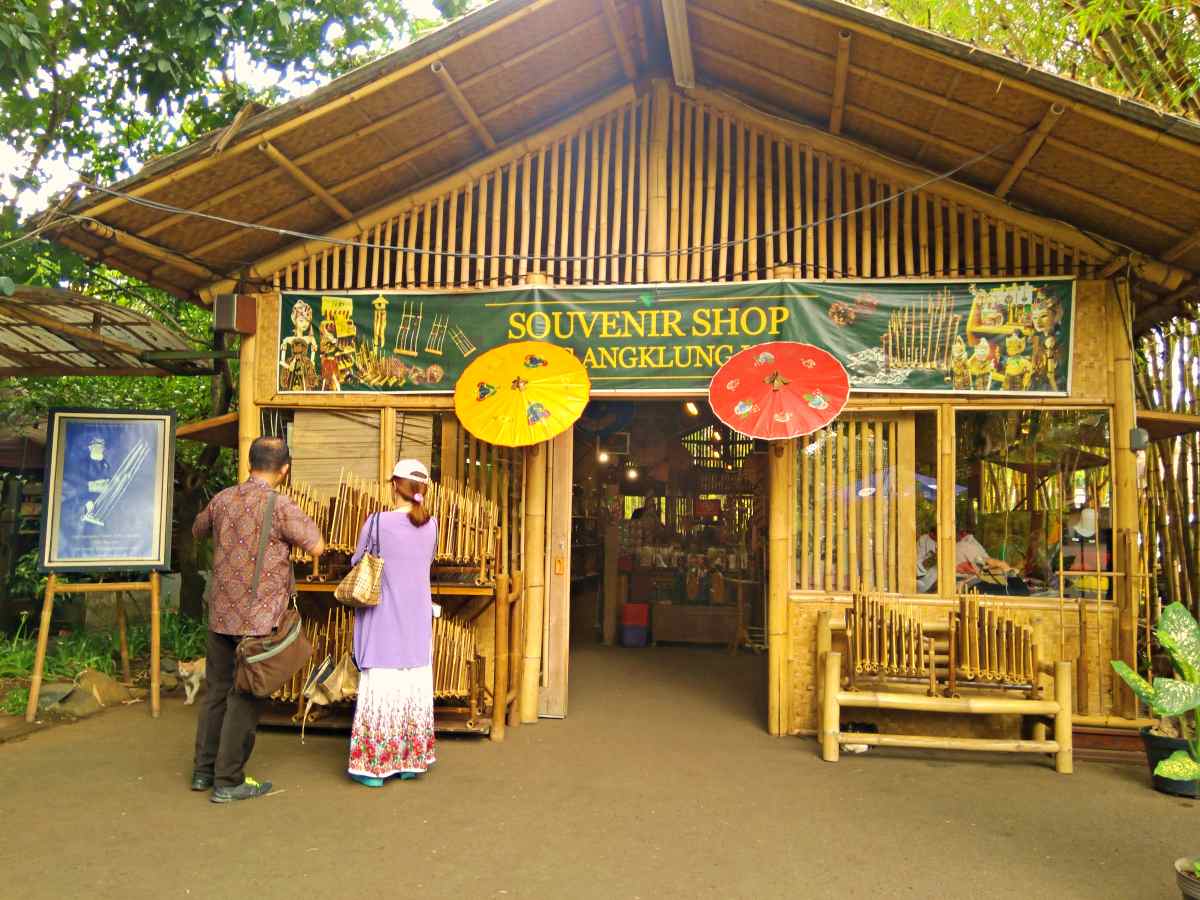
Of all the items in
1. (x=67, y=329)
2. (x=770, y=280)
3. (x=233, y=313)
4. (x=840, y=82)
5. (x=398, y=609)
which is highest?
(x=840, y=82)

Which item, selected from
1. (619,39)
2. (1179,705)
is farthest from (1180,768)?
(619,39)

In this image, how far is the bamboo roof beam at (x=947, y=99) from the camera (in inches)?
220

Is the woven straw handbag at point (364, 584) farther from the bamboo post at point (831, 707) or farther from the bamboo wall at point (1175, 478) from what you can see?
the bamboo wall at point (1175, 478)

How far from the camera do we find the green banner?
6430 mm

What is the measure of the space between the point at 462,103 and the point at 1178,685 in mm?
5662

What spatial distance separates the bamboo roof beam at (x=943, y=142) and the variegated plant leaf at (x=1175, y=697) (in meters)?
3.39

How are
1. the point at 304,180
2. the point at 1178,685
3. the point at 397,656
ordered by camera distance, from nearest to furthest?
1. the point at 1178,685
2. the point at 397,656
3. the point at 304,180

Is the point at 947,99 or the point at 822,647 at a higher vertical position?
the point at 947,99

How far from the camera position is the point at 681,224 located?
709cm

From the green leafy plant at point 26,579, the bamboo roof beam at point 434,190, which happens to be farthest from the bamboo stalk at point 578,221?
the green leafy plant at point 26,579

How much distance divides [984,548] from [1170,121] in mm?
3593

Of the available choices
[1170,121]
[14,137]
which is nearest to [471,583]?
[1170,121]

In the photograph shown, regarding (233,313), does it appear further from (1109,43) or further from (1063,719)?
(1109,43)

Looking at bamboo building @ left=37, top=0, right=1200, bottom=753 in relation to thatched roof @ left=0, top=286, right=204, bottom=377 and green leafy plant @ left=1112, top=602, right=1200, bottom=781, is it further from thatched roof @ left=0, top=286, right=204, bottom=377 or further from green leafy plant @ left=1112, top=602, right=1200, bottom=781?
green leafy plant @ left=1112, top=602, right=1200, bottom=781
